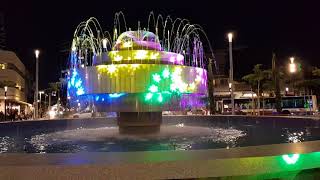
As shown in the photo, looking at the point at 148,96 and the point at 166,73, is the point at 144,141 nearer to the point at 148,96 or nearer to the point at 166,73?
the point at 148,96

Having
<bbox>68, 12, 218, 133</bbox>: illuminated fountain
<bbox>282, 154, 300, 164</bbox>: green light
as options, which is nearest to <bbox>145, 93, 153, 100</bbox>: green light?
<bbox>68, 12, 218, 133</bbox>: illuminated fountain

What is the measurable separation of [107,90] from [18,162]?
34.9 feet

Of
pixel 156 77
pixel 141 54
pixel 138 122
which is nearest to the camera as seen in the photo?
pixel 156 77

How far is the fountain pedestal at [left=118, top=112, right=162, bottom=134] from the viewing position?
685 inches

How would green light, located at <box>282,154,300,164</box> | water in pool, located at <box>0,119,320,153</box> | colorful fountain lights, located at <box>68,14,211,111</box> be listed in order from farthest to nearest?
colorful fountain lights, located at <box>68,14,211,111</box> < water in pool, located at <box>0,119,320,153</box> < green light, located at <box>282,154,300,164</box>

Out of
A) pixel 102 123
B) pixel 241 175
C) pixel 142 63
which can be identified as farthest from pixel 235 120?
pixel 241 175

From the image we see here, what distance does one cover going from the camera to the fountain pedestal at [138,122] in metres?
17.4

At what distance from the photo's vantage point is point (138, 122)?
1741 cm

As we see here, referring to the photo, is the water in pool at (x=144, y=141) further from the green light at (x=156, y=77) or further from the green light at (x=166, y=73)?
the green light at (x=166, y=73)

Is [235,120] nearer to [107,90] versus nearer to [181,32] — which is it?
[181,32]

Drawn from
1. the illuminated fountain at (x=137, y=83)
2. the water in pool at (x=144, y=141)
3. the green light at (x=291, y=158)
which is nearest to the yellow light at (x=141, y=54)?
the illuminated fountain at (x=137, y=83)

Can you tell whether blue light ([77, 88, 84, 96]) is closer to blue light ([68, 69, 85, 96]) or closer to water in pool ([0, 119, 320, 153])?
blue light ([68, 69, 85, 96])

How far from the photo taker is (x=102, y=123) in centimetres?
2967

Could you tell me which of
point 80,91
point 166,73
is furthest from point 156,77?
point 80,91
